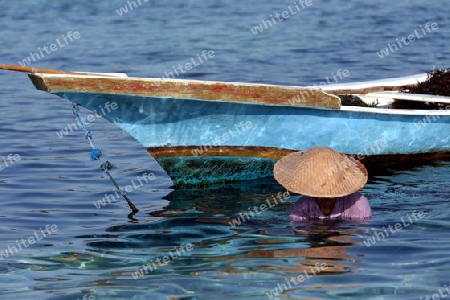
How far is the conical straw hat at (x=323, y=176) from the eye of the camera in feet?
26.7

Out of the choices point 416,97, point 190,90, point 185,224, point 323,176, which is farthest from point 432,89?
point 323,176

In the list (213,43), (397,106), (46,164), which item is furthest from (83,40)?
(397,106)

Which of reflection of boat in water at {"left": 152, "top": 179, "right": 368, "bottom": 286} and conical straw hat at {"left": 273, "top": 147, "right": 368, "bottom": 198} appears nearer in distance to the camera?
reflection of boat in water at {"left": 152, "top": 179, "right": 368, "bottom": 286}

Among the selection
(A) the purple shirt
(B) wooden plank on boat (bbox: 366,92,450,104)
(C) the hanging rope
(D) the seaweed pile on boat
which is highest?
(C) the hanging rope

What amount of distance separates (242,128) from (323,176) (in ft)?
7.59

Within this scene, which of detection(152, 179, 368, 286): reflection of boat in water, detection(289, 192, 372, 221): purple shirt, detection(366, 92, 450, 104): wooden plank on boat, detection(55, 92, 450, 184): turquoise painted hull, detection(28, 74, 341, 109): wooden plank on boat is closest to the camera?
detection(152, 179, 368, 286): reflection of boat in water

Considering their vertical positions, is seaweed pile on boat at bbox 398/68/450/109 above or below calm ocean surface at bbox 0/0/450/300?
below

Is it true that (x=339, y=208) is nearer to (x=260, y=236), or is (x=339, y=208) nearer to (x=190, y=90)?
(x=260, y=236)

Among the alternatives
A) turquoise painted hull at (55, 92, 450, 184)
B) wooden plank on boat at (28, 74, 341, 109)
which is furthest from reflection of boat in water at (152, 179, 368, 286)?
wooden plank on boat at (28, 74, 341, 109)

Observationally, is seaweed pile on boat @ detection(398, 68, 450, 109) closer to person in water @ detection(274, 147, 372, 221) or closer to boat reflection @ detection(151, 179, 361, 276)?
boat reflection @ detection(151, 179, 361, 276)

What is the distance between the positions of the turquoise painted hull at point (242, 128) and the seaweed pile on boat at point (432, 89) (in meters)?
0.83

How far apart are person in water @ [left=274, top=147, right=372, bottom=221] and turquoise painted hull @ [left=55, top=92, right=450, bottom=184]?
171 cm

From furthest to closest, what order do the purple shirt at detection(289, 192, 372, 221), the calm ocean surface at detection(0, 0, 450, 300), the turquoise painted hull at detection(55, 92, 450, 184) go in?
the turquoise painted hull at detection(55, 92, 450, 184) < the purple shirt at detection(289, 192, 372, 221) < the calm ocean surface at detection(0, 0, 450, 300)

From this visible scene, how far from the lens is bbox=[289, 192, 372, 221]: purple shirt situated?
8.70 m
